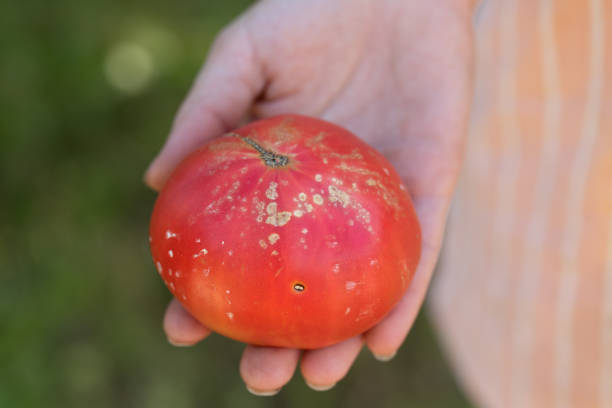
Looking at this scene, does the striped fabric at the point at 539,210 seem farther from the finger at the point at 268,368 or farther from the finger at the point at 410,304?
the finger at the point at 268,368

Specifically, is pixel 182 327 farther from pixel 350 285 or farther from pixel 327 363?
pixel 350 285

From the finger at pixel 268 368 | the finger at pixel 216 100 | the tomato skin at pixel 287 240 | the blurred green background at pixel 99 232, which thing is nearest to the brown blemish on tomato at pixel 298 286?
the tomato skin at pixel 287 240

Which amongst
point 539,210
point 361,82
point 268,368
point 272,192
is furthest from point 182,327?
point 539,210

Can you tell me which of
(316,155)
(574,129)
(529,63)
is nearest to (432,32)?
(529,63)

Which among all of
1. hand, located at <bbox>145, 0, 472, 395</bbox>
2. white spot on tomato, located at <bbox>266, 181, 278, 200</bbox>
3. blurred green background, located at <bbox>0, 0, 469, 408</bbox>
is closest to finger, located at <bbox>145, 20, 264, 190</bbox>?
hand, located at <bbox>145, 0, 472, 395</bbox>

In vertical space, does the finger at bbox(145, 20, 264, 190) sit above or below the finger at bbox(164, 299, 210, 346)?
above

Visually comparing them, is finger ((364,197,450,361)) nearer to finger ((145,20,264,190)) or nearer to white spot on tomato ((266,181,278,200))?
white spot on tomato ((266,181,278,200))
